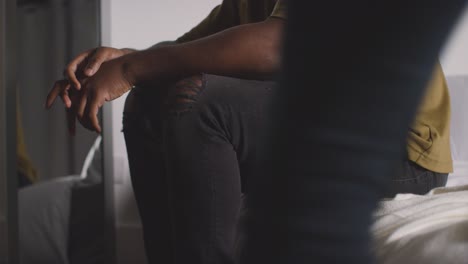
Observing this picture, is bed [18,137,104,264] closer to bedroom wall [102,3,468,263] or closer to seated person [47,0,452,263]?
bedroom wall [102,3,468,263]

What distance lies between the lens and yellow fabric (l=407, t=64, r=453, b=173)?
794 millimetres

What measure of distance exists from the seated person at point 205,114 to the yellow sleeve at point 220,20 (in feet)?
1.03

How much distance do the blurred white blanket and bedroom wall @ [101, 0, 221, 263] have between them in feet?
4.00

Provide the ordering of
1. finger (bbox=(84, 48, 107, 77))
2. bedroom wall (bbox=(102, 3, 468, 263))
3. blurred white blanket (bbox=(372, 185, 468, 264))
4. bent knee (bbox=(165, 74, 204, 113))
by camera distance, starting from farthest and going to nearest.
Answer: bedroom wall (bbox=(102, 3, 468, 263)) < finger (bbox=(84, 48, 107, 77)) < bent knee (bbox=(165, 74, 204, 113)) < blurred white blanket (bbox=(372, 185, 468, 264))

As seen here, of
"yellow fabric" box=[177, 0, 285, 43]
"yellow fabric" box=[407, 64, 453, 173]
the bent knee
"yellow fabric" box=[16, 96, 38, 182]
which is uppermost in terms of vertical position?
"yellow fabric" box=[177, 0, 285, 43]

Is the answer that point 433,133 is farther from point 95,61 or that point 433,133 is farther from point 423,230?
point 95,61

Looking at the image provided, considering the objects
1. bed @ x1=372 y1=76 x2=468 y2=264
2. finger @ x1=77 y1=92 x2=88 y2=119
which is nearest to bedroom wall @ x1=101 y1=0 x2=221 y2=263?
finger @ x1=77 y1=92 x2=88 y2=119

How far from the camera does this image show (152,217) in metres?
0.87

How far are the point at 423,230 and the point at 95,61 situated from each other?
57cm

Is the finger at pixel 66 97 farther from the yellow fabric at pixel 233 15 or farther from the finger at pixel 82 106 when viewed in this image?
the yellow fabric at pixel 233 15

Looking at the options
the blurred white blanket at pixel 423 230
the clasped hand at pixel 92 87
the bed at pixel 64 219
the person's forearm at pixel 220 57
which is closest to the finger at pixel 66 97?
the clasped hand at pixel 92 87

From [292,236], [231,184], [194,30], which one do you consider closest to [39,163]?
[194,30]

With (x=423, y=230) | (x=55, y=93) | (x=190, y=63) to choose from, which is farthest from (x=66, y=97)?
(x=423, y=230)

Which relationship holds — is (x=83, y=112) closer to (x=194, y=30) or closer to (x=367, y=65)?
(x=194, y=30)
